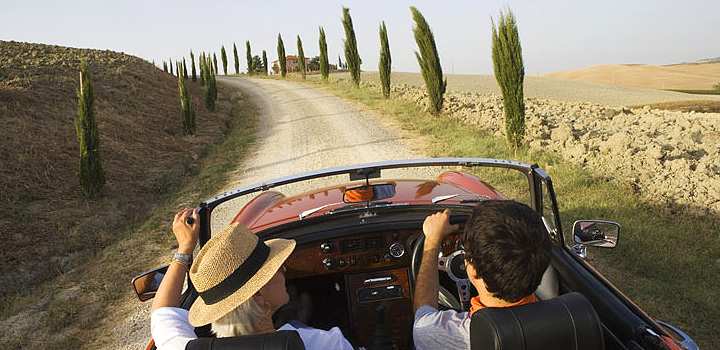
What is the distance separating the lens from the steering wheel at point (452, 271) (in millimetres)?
2338

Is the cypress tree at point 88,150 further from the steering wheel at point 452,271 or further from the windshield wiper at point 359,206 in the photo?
the steering wheel at point 452,271

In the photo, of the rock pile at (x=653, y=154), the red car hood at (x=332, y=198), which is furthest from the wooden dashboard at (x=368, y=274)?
the rock pile at (x=653, y=154)

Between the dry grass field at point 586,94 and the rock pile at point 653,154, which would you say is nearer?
the rock pile at point 653,154

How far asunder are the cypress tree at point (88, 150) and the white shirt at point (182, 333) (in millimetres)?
8120

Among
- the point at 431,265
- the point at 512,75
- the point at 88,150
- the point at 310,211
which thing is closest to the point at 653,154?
the point at 512,75

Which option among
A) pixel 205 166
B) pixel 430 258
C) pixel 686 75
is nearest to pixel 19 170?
pixel 205 166

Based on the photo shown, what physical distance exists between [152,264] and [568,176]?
6366 millimetres

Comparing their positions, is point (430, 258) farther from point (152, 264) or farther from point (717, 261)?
point (152, 264)

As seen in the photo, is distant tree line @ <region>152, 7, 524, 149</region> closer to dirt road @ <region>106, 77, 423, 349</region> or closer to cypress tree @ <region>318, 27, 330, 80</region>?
cypress tree @ <region>318, 27, 330, 80</region>

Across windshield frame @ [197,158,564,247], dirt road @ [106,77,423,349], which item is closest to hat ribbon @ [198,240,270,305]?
windshield frame @ [197,158,564,247]

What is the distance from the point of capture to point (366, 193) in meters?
2.95

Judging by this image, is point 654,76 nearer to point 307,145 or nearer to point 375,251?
point 307,145

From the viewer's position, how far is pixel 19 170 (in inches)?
360

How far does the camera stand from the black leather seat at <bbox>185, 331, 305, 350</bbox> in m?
1.39
